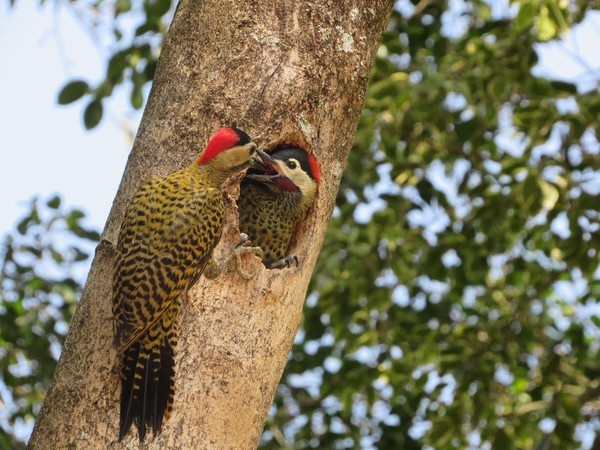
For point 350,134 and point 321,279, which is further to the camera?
point 321,279

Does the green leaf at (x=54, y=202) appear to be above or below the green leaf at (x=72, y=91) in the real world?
below

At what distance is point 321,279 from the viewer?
206 inches

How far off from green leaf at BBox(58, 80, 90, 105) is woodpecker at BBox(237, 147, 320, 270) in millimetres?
1114

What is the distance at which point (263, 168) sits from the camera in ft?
11.0

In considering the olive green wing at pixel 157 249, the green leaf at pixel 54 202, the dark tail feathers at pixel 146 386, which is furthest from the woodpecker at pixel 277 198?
the green leaf at pixel 54 202

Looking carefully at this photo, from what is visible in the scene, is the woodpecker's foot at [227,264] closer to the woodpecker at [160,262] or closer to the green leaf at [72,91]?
the woodpecker at [160,262]

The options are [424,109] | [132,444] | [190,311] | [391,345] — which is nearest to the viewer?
[132,444]

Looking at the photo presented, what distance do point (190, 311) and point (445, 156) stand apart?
2.81 metres

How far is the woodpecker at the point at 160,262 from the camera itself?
2492 mm

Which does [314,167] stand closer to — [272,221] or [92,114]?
[272,221]

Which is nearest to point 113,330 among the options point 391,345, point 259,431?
point 259,431

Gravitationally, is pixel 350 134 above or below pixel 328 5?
below

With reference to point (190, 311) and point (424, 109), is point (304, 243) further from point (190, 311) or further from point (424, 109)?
point (424, 109)

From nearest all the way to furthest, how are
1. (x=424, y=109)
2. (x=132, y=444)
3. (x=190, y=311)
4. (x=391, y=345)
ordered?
(x=132, y=444)
(x=190, y=311)
(x=424, y=109)
(x=391, y=345)
